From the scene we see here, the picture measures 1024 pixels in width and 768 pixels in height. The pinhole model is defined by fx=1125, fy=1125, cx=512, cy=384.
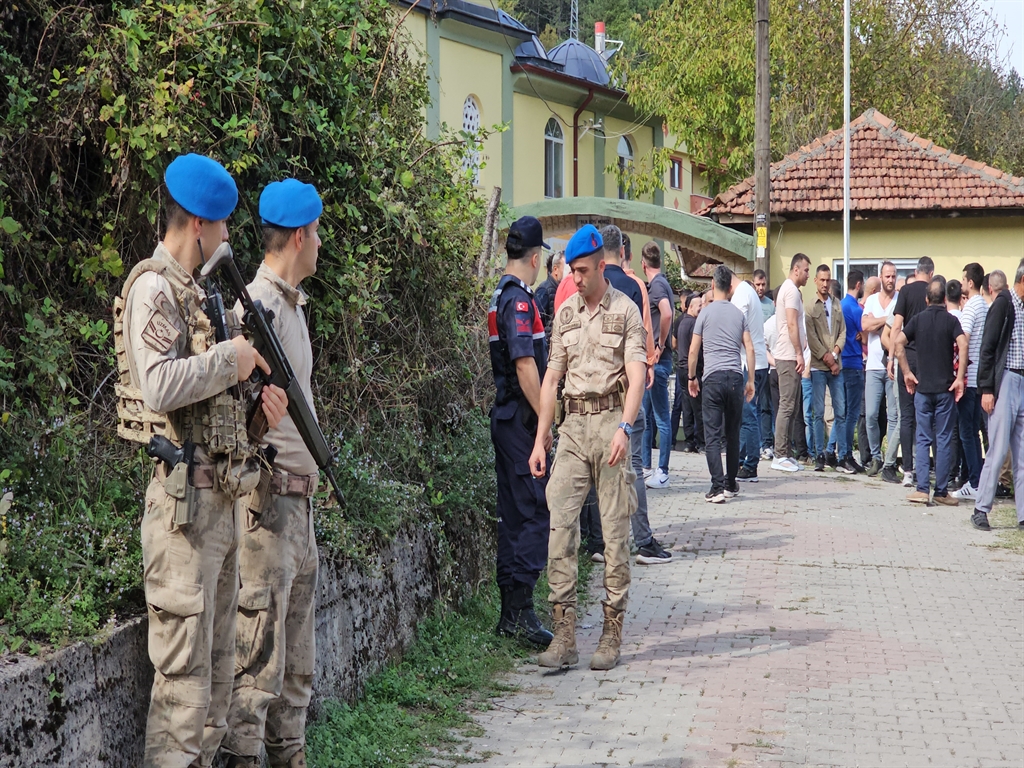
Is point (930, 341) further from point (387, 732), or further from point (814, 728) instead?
point (387, 732)

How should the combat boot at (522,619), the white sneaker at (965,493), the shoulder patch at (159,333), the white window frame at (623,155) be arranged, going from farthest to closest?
1. the white window frame at (623,155)
2. the white sneaker at (965,493)
3. the combat boot at (522,619)
4. the shoulder patch at (159,333)

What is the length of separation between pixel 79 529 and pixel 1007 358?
8482 mm

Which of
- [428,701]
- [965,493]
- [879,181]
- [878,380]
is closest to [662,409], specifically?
[878,380]

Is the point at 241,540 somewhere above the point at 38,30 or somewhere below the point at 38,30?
below

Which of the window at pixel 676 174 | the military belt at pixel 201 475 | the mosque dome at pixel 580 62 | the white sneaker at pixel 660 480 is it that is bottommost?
the white sneaker at pixel 660 480

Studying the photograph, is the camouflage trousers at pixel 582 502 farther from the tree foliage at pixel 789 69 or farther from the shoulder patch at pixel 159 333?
the tree foliage at pixel 789 69

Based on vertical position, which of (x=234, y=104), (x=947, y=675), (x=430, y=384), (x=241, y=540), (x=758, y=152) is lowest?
(x=947, y=675)

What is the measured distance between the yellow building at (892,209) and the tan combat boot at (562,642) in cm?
1649

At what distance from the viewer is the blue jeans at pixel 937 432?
11.3 metres

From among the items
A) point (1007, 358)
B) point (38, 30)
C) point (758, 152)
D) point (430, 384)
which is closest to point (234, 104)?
point (38, 30)

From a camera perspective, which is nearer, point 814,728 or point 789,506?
point 814,728

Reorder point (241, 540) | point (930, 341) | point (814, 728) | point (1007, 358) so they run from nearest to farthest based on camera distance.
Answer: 1. point (241, 540)
2. point (814, 728)
3. point (1007, 358)
4. point (930, 341)

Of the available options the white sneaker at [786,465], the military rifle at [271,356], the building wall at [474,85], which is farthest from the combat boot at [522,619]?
the building wall at [474,85]

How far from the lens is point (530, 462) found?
6367 millimetres
